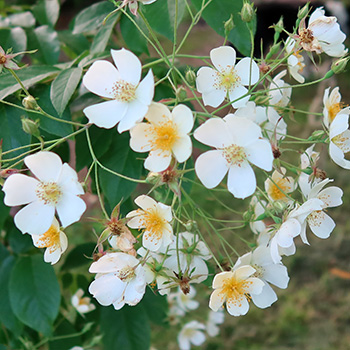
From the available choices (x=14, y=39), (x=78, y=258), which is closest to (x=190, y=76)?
(x=14, y=39)

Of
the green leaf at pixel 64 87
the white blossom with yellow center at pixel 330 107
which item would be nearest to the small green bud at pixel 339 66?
the white blossom with yellow center at pixel 330 107

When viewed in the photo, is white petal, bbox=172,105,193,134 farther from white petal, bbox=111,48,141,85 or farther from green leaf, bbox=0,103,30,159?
green leaf, bbox=0,103,30,159

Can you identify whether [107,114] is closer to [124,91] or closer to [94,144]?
[124,91]

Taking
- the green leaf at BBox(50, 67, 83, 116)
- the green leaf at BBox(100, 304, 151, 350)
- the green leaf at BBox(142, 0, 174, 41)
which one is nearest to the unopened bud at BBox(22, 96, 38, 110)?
the green leaf at BBox(50, 67, 83, 116)

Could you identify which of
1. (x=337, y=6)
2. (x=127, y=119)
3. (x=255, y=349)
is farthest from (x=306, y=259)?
(x=337, y=6)

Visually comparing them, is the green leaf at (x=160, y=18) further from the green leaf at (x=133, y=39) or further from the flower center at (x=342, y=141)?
the flower center at (x=342, y=141)

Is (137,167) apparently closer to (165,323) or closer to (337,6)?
(165,323)
